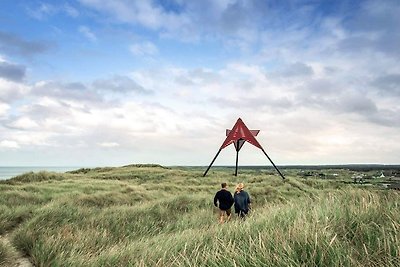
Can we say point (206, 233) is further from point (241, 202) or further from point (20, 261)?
point (241, 202)

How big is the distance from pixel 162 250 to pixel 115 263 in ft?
3.38

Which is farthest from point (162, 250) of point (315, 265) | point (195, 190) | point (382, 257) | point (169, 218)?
point (195, 190)

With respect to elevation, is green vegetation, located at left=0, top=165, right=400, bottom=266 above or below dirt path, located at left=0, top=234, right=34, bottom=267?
above

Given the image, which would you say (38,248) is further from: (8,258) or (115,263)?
(115,263)

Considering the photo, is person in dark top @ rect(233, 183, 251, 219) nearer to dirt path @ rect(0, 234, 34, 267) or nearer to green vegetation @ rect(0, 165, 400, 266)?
green vegetation @ rect(0, 165, 400, 266)

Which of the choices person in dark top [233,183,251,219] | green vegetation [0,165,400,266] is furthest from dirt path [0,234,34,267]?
person in dark top [233,183,251,219]

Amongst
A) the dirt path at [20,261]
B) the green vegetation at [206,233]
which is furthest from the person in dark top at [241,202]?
the dirt path at [20,261]

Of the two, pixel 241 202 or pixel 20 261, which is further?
pixel 241 202

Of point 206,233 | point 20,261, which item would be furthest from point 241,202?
point 20,261

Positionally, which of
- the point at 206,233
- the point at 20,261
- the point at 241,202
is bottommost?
the point at 20,261

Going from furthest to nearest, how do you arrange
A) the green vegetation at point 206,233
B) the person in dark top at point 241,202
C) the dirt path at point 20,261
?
the person in dark top at point 241,202, the dirt path at point 20,261, the green vegetation at point 206,233

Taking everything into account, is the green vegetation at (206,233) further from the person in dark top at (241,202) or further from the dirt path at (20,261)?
the person in dark top at (241,202)

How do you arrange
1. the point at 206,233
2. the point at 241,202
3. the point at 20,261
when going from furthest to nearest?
the point at 241,202 → the point at 20,261 → the point at 206,233

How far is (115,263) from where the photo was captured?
8219mm
